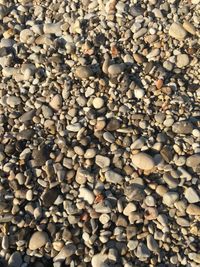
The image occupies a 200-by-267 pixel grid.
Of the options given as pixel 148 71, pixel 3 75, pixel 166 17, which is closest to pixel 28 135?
pixel 3 75

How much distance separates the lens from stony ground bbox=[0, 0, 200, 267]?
8.14ft

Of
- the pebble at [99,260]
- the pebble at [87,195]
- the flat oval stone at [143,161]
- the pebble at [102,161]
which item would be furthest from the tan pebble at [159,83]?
the pebble at [99,260]

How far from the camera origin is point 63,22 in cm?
336

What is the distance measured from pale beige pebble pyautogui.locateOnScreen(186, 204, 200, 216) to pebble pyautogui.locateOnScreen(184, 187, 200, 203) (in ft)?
0.10

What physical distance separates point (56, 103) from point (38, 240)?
931 millimetres

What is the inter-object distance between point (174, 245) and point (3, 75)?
1.70m

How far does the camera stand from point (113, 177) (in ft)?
8.66

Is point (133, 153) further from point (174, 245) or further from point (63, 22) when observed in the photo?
point (63, 22)

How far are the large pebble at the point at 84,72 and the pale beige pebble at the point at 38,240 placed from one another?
1.11m

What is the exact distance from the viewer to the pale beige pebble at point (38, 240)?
2.48 metres

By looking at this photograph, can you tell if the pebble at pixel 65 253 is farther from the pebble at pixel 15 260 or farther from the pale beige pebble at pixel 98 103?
the pale beige pebble at pixel 98 103

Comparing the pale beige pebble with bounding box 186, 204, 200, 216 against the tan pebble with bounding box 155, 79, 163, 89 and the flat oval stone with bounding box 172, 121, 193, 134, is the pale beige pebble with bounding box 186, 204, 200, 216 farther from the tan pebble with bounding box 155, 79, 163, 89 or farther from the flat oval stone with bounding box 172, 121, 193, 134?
the tan pebble with bounding box 155, 79, 163, 89

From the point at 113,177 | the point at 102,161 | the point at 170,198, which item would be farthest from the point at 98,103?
the point at 170,198

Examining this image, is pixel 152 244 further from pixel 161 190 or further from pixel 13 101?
pixel 13 101
